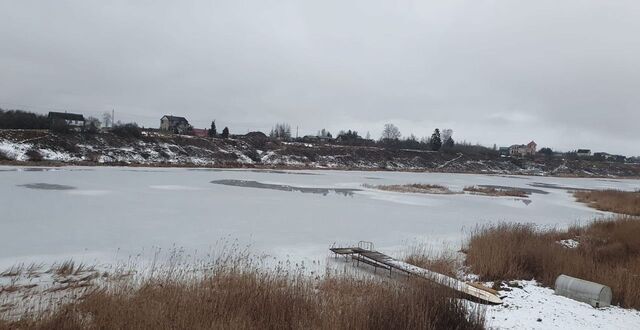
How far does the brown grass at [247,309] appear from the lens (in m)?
4.57

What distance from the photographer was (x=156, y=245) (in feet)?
30.6

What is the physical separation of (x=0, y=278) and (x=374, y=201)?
1531cm

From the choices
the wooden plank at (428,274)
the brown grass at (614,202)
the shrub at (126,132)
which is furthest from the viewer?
the shrub at (126,132)

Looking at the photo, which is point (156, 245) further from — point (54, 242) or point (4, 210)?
point (4, 210)

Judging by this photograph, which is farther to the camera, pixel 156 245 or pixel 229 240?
pixel 229 240

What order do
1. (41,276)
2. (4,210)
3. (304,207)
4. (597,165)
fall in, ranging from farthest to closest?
1. (597,165)
2. (304,207)
3. (4,210)
4. (41,276)

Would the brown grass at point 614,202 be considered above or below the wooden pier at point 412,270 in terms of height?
above

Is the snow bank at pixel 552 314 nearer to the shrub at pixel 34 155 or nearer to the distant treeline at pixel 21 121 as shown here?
the shrub at pixel 34 155

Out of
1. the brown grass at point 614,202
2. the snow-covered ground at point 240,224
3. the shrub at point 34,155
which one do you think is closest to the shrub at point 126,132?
the shrub at point 34,155

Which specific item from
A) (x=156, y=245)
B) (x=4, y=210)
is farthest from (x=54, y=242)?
(x=4, y=210)

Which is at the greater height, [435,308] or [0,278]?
[435,308]

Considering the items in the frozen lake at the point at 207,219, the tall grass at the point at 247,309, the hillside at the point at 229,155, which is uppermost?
the hillside at the point at 229,155

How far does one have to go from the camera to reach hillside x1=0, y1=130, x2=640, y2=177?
124 feet

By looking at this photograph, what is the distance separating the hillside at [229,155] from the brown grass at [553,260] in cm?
3267
